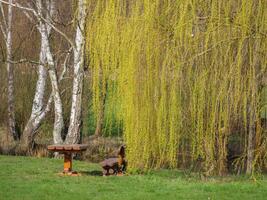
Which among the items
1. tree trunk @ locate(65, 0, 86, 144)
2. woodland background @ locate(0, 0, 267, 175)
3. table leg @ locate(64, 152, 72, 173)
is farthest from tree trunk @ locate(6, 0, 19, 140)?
woodland background @ locate(0, 0, 267, 175)

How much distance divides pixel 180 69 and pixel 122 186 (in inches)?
116

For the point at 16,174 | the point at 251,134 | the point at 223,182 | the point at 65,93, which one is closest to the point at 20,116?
the point at 65,93

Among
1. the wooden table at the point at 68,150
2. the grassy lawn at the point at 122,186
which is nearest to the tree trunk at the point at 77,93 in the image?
the grassy lawn at the point at 122,186

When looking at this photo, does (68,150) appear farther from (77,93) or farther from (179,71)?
(179,71)

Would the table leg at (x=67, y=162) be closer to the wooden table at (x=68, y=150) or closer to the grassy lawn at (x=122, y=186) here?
the wooden table at (x=68, y=150)

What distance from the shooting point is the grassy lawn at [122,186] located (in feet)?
27.4

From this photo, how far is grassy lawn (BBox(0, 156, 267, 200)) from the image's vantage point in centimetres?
835

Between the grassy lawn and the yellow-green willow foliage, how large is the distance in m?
1.28

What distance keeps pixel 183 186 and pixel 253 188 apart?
1004 mm

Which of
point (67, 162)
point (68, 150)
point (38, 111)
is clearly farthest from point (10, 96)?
point (68, 150)

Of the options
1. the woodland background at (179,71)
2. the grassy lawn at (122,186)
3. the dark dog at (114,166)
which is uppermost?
the woodland background at (179,71)

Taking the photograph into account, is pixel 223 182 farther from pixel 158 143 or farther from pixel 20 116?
pixel 20 116

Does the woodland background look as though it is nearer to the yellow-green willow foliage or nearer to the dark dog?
the yellow-green willow foliage

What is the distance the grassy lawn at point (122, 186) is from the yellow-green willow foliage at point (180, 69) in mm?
1277
